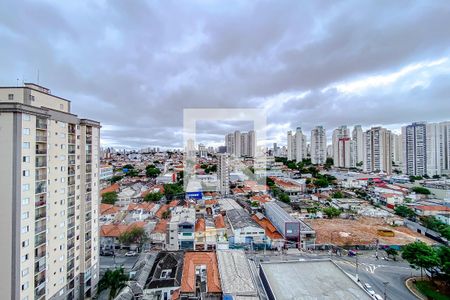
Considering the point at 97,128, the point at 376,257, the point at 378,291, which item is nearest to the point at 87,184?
the point at 97,128

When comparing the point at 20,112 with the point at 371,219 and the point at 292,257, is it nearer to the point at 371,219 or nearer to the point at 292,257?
the point at 292,257

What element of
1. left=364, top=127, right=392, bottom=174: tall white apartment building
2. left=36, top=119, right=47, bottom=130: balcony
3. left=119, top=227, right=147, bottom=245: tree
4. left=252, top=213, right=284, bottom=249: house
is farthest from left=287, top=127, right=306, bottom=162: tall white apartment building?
left=36, top=119, right=47, bottom=130: balcony

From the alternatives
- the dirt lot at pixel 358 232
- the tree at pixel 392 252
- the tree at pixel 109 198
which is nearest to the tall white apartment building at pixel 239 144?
the dirt lot at pixel 358 232

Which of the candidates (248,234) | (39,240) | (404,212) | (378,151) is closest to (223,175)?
(248,234)

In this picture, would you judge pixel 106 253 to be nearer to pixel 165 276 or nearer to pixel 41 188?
pixel 165 276

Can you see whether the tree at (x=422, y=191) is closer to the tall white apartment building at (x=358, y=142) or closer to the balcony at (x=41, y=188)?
the tall white apartment building at (x=358, y=142)

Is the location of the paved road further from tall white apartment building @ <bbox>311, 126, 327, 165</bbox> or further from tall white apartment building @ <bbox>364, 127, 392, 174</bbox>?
tall white apartment building @ <bbox>311, 126, 327, 165</bbox>

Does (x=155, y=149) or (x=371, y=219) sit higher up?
(x=155, y=149)
